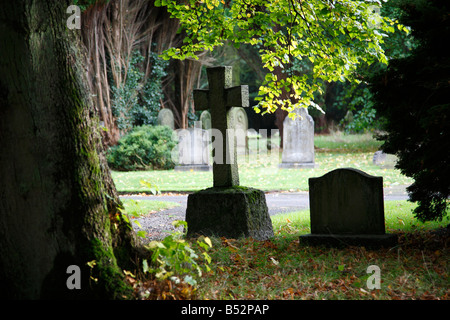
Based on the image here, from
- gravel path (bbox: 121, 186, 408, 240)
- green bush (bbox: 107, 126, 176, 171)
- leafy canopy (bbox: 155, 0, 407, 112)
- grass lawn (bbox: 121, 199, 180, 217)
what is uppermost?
leafy canopy (bbox: 155, 0, 407, 112)

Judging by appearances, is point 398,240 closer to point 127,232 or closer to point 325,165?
point 127,232

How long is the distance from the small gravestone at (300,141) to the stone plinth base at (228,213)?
11406mm

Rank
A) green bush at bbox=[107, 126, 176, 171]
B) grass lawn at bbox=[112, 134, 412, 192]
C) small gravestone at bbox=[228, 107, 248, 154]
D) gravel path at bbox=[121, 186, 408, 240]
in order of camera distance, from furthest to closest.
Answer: small gravestone at bbox=[228, 107, 248, 154], green bush at bbox=[107, 126, 176, 171], grass lawn at bbox=[112, 134, 412, 192], gravel path at bbox=[121, 186, 408, 240]

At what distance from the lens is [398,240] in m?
6.16

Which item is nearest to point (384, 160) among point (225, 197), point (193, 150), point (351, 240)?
point (193, 150)

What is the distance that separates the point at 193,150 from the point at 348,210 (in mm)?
13604

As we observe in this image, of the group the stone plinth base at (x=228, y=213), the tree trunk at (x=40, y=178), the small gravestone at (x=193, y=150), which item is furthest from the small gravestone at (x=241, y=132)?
the tree trunk at (x=40, y=178)

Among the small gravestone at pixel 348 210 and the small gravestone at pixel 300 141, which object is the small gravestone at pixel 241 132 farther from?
the small gravestone at pixel 348 210

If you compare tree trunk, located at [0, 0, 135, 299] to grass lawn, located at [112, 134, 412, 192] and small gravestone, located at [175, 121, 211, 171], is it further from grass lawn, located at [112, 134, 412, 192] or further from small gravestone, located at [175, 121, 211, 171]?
small gravestone, located at [175, 121, 211, 171]

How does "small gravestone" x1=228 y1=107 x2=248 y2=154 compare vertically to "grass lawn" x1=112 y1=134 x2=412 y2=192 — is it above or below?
above

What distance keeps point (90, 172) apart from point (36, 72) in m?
0.83

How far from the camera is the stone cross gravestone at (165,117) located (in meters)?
23.4

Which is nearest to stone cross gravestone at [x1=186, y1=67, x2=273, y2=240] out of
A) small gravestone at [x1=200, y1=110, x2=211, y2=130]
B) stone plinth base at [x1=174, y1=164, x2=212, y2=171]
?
stone plinth base at [x1=174, y1=164, x2=212, y2=171]

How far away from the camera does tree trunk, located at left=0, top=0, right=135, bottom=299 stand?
11.7 ft
